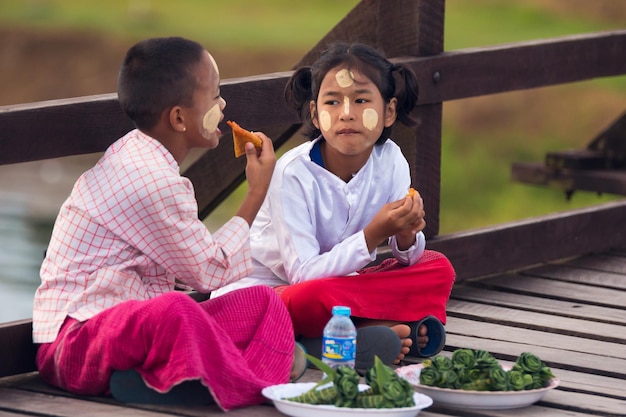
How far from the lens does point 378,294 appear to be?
407 centimetres

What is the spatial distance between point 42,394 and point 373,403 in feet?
2.95

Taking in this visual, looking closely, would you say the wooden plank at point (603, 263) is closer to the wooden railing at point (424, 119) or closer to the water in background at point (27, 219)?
the wooden railing at point (424, 119)

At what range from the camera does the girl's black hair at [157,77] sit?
145 inches

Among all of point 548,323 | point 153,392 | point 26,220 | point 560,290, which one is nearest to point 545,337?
point 548,323

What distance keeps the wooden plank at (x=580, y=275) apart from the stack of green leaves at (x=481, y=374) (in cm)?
168

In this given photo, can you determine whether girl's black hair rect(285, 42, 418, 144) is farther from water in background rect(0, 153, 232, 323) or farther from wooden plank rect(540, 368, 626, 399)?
water in background rect(0, 153, 232, 323)

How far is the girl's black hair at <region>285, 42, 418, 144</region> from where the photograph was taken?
13.5ft

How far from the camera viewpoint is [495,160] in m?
17.5

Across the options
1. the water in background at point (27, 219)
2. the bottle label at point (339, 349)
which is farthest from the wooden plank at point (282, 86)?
the water in background at point (27, 219)

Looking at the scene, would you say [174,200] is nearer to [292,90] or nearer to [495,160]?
[292,90]

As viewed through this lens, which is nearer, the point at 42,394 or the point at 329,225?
the point at 42,394

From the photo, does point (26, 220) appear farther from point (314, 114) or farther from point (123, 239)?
point (123, 239)

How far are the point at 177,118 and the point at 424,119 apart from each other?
142cm

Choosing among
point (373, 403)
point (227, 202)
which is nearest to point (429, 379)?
point (373, 403)
